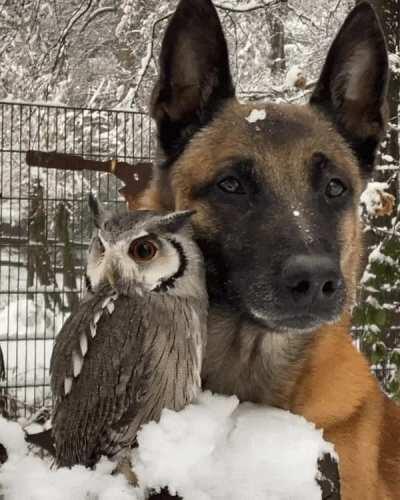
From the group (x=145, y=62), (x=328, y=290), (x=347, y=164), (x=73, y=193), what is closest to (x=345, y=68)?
(x=347, y=164)

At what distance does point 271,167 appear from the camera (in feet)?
6.37

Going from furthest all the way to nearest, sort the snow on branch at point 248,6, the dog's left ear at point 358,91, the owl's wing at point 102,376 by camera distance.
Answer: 1. the snow on branch at point 248,6
2. the dog's left ear at point 358,91
3. the owl's wing at point 102,376

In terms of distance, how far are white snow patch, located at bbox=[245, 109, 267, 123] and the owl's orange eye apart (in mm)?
660

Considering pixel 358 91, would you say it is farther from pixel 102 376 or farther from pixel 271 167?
pixel 102 376

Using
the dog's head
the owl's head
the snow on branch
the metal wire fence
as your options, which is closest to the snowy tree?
the snow on branch

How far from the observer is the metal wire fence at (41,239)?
7023mm

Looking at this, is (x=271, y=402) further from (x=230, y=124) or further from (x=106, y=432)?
(x=230, y=124)

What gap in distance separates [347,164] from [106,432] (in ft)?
3.58

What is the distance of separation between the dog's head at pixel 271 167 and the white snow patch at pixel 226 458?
35cm

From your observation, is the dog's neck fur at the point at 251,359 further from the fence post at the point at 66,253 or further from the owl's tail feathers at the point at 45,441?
the fence post at the point at 66,253

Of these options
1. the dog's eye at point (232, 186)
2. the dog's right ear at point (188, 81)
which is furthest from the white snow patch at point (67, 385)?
the dog's right ear at point (188, 81)

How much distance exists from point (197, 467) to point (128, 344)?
316 millimetres

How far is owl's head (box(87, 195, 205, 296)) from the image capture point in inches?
61.5

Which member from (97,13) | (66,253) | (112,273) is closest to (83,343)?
(112,273)
